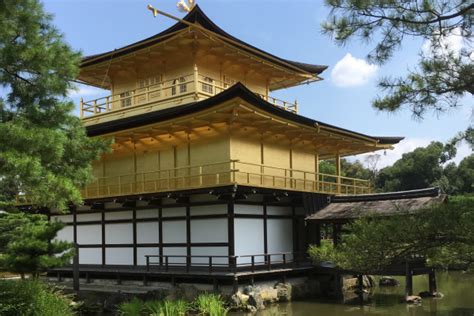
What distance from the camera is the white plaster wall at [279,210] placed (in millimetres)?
19609

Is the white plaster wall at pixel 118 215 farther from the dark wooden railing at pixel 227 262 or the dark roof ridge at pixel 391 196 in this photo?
the dark roof ridge at pixel 391 196

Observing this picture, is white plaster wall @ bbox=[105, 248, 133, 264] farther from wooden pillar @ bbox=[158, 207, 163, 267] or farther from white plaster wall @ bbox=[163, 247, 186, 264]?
white plaster wall @ bbox=[163, 247, 186, 264]

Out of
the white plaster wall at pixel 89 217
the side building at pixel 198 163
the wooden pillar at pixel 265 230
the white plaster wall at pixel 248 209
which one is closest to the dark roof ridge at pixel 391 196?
the side building at pixel 198 163

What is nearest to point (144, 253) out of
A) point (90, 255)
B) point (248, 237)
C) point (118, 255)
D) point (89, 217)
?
point (118, 255)

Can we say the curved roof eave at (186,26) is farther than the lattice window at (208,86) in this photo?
No

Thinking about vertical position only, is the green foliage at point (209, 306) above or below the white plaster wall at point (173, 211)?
below

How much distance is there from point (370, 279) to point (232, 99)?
35.4 ft

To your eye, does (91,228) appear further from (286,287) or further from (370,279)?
(370,279)

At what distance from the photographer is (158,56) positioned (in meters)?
21.5

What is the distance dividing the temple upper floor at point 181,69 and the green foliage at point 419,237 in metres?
12.9

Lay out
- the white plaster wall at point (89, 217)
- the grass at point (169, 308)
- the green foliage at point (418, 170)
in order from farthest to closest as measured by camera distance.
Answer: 1. the green foliage at point (418, 170)
2. the white plaster wall at point (89, 217)
3. the grass at point (169, 308)

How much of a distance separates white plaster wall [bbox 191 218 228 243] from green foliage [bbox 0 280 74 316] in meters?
7.23

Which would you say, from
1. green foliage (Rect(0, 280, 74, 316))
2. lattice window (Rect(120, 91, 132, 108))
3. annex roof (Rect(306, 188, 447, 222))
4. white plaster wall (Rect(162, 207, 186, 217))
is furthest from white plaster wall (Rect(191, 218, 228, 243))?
lattice window (Rect(120, 91, 132, 108))

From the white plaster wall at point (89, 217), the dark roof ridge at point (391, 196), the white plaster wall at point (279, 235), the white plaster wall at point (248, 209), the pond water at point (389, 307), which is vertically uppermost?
the dark roof ridge at point (391, 196)
